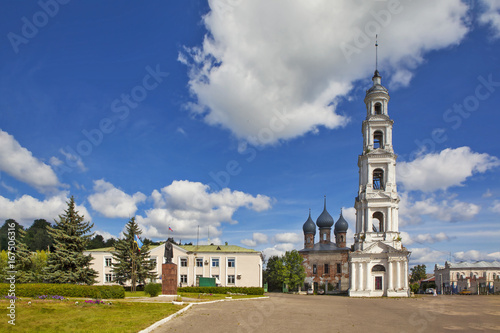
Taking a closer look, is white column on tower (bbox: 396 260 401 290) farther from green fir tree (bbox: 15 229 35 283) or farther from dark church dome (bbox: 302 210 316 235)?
green fir tree (bbox: 15 229 35 283)

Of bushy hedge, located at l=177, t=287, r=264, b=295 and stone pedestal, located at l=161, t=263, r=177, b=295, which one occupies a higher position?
stone pedestal, located at l=161, t=263, r=177, b=295

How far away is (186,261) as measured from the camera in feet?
177

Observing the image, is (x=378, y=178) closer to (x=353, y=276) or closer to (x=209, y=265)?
(x=353, y=276)

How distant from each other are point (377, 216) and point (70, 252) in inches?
1736

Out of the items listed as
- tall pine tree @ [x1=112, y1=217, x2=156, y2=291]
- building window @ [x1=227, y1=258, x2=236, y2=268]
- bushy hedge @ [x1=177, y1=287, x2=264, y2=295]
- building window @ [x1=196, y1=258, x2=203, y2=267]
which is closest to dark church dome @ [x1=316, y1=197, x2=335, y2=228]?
building window @ [x1=227, y1=258, x2=236, y2=268]

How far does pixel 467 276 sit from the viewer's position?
282 feet

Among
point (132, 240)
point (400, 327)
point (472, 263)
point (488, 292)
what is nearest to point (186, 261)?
point (132, 240)

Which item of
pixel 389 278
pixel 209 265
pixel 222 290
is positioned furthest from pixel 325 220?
pixel 222 290

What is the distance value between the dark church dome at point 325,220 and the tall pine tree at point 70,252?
58743 mm

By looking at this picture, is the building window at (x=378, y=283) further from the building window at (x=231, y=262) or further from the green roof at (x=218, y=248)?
the building window at (x=231, y=262)

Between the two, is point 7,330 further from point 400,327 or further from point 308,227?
point 308,227

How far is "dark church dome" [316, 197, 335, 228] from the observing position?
85.9 m

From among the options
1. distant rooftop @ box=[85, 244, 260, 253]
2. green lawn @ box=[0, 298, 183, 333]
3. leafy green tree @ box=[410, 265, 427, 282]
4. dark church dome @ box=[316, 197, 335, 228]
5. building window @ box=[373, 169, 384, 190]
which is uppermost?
building window @ box=[373, 169, 384, 190]

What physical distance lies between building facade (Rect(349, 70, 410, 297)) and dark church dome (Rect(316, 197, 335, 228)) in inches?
922
